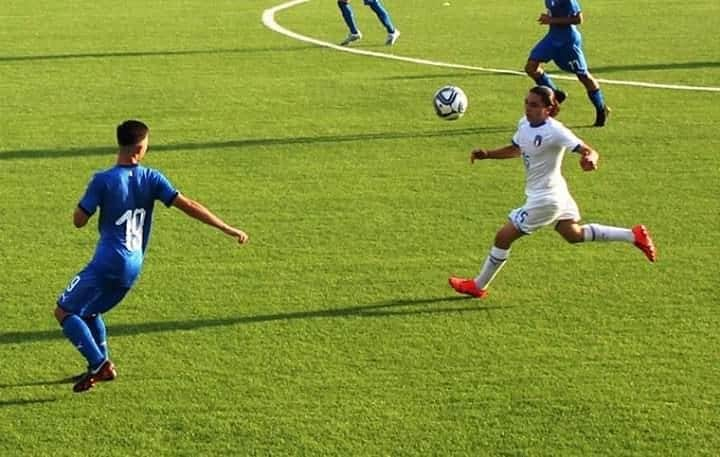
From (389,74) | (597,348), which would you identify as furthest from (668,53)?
(597,348)

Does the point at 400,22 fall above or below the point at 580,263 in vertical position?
below

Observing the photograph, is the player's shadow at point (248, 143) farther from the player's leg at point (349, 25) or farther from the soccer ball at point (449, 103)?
the player's leg at point (349, 25)

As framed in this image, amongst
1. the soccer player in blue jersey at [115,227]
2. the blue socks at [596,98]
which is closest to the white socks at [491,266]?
the soccer player in blue jersey at [115,227]

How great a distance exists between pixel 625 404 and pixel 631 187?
5540 millimetres

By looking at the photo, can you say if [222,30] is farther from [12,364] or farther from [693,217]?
[12,364]

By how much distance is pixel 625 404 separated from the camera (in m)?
8.25

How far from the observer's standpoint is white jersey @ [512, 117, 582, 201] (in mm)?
9836

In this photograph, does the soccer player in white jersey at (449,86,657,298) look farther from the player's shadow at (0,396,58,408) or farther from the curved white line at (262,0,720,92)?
the curved white line at (262,0,720,92)

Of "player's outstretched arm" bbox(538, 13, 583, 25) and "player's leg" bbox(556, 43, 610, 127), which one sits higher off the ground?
"player's outstretched arm" bbox(538, 13, 583, 25)

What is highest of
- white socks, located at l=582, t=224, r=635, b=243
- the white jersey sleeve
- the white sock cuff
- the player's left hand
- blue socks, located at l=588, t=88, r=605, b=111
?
the white jersey sleeve

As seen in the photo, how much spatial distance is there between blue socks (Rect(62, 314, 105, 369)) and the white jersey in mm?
3668

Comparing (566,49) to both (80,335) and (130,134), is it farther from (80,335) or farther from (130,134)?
(80,335)

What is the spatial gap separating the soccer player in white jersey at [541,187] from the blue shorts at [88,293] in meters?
3.07

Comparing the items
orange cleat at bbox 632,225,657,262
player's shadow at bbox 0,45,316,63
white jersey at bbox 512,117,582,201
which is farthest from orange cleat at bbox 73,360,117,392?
player's shadow at bbox 0,45,316,63
